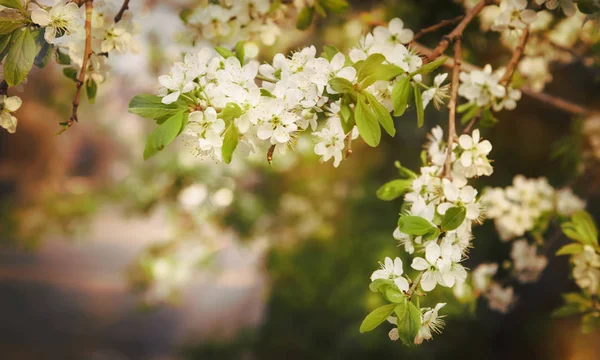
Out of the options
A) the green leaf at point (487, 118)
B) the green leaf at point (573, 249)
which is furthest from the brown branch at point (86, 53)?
the green leaf at point (573, 249)

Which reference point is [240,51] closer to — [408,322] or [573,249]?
[408,322]

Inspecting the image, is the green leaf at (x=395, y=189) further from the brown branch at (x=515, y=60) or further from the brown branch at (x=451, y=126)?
the brown branch at (x=515, y=60)

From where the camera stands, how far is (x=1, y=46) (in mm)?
565

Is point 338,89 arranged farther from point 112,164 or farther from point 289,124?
point 112,164

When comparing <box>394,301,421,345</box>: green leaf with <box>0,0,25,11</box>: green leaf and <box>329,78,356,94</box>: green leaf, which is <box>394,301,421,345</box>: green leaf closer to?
<box>329,78,356,94</box>: green leaf

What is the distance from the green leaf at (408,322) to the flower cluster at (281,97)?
0.21 metres

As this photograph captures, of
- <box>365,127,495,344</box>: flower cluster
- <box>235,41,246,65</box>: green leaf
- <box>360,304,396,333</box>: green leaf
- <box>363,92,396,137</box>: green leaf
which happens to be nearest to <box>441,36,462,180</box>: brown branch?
<box>365,127,495,344</box>: flower cluster

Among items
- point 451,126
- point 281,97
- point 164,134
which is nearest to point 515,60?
point 451,126

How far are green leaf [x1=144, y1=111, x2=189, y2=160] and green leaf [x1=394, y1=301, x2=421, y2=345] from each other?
0.35 m

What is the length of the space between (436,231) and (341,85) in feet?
0.74

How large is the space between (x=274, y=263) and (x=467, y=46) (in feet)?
5.43

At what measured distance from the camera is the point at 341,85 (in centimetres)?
53

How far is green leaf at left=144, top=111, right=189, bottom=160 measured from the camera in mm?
501

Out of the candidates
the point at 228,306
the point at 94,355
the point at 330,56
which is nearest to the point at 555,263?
the point at 330,56
